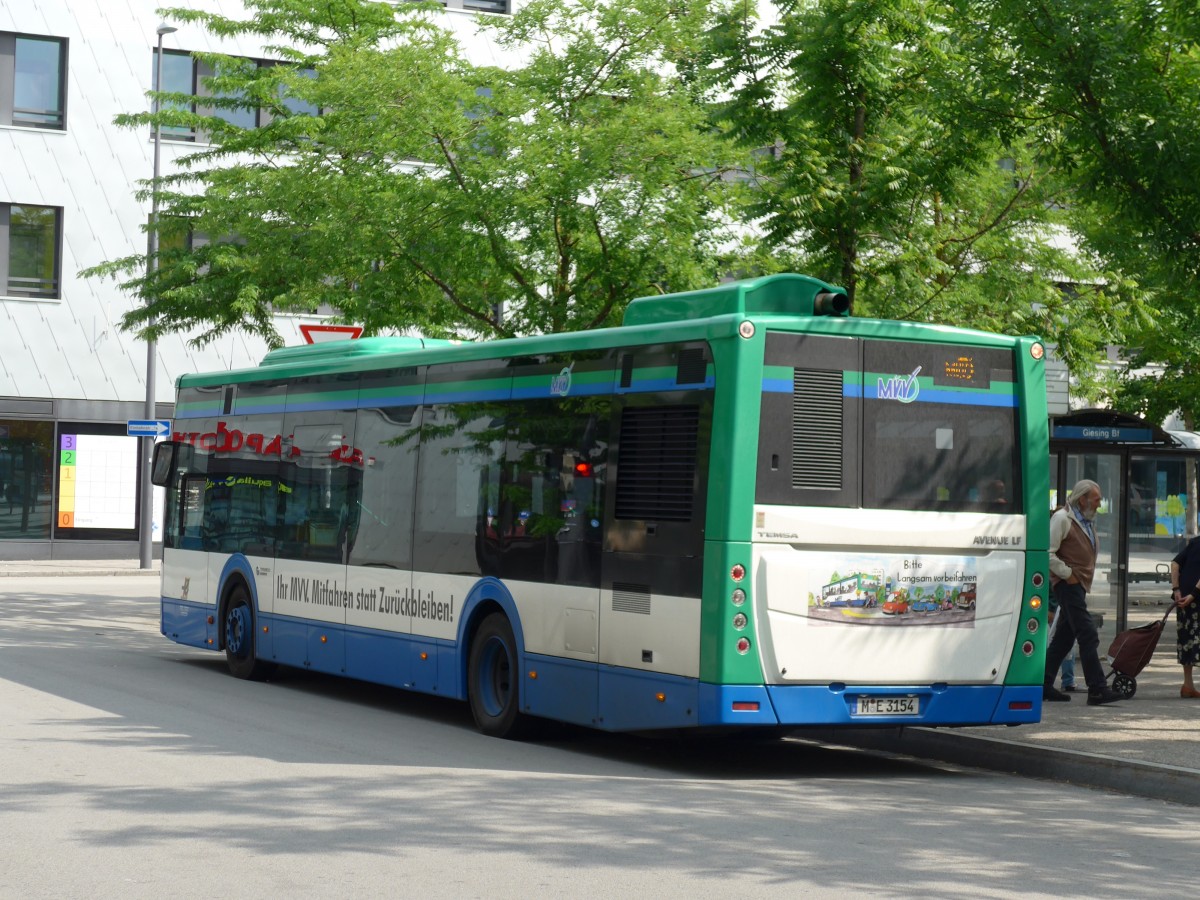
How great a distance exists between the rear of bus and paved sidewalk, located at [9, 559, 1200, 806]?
15.3 inches

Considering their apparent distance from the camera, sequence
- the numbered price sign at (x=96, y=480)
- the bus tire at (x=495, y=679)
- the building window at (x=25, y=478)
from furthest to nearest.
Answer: the numbered price sign at (x=96, y=480) < the building window at (x=25, y=478) < the bus tire at (x=495, y=679)

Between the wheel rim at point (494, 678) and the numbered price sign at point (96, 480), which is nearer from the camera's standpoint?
the wheel rim at point (494, 678)

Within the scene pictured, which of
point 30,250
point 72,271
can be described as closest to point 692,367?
point 72,271

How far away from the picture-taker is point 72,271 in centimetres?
3788

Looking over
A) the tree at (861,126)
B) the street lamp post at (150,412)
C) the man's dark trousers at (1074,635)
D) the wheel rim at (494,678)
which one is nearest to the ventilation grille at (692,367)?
the wheel rim at (494,678)

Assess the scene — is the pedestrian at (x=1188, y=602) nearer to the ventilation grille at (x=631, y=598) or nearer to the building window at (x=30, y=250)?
the ventilation grille at (x=631, y=598)

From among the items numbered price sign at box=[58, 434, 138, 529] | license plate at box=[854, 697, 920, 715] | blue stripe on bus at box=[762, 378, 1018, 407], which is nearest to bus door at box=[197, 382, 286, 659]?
blue stripe on bus at box=[762, 378, 1018, 407]

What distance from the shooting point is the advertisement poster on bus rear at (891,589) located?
10945mm

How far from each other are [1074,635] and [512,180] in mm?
7667

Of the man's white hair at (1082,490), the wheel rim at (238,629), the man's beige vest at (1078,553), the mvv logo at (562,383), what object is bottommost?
the wheel rim at (238,629)

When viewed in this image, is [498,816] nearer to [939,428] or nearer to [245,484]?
[939,428]

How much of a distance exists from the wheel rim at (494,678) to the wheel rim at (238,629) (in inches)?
178

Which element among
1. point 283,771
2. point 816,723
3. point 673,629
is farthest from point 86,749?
point 816,723

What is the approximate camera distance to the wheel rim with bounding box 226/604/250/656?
Answer: 17.0 m
